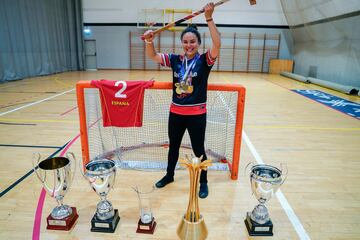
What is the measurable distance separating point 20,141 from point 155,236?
10.8ft

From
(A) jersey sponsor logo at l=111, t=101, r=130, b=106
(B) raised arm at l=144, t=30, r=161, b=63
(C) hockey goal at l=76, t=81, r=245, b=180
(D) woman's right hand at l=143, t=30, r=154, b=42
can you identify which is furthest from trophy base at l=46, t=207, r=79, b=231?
(D) woman's right hand at l=143, t=30, r=154, b=42

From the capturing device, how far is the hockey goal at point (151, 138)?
3.16m

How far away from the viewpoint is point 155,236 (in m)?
2.24

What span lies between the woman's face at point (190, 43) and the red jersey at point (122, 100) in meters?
0.80

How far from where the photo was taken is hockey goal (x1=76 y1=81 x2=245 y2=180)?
3.16m

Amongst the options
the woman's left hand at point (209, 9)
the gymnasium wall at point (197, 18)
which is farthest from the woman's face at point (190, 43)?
the gymnasium wall at point (197, 18)

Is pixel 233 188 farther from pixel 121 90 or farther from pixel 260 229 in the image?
pixel 121 90

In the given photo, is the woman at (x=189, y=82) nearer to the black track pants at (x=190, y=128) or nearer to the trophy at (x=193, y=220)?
the black track pants at (x=190, y=128)

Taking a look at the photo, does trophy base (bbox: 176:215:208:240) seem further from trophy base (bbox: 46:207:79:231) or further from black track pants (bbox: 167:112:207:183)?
trophy base (bbox: 46:207:79:231)

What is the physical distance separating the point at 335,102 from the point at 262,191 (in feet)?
24.1

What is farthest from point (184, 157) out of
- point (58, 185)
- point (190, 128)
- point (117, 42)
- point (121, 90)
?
point (117, 42)

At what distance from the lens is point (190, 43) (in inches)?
95.0

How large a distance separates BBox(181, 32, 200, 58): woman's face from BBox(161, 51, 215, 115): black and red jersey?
0.21 ft

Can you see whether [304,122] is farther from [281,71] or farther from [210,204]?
[281,71]
